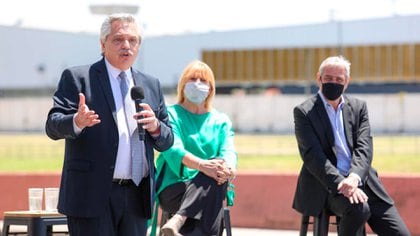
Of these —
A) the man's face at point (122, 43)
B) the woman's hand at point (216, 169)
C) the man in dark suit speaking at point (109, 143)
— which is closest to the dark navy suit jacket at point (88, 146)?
the man in dark suit speaking at point (109, 143)

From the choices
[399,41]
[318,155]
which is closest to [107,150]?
[318,155]

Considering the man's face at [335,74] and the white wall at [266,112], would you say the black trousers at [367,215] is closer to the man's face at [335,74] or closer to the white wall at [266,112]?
the man's face at [335,74]

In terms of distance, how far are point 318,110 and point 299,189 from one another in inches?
24.7

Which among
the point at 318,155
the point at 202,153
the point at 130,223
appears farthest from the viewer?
the point at 202,153

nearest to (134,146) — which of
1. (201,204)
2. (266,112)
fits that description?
(201,204)

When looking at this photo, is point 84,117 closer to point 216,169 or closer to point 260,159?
point 216,169

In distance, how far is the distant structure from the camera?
236 feet

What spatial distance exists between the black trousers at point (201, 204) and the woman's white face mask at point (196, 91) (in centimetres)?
60

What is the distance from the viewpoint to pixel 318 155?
7754 mm

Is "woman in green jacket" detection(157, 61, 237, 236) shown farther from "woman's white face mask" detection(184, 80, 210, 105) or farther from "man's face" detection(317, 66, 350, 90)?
"man's face" detection(317, 66, 350, 90)

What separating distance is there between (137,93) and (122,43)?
306 millimetres

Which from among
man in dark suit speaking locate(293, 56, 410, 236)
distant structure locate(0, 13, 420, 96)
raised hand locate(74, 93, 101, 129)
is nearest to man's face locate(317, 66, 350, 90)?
man in dark suit speaking locate(293, 56, 410, 236)

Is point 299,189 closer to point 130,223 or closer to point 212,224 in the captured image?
point 212,224

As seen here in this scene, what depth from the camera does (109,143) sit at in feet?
18.9
